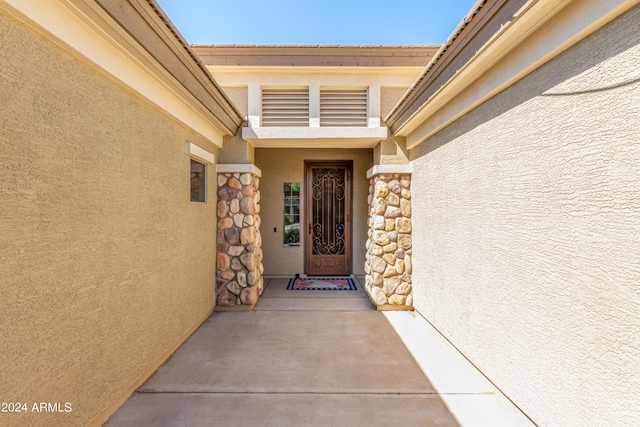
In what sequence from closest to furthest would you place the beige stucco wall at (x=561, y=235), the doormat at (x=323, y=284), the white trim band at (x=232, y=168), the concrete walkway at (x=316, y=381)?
the beige stucco wall at (x=561, y=235)
the concrete walkway at (x=316, y=381)
the white trim band at (x=232, y=168)
the doormat at (x=323, y=284)

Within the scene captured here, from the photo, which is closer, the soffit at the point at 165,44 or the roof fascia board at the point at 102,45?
the roof fascia board at the point at 102,45

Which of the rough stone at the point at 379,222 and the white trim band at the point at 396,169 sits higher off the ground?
the white trim band at the point at 396,169

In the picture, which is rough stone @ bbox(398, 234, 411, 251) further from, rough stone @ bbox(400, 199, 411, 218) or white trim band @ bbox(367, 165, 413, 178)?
white trim band @ bbox(367, 165, 413, 178)

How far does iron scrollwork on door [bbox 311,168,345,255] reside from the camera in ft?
22.9

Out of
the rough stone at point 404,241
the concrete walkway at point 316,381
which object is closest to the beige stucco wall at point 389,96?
the rough stone at point 404,241

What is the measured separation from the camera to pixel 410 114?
12.9 ft

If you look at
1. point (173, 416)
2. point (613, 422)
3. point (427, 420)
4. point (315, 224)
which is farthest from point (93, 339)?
point (315, 224)

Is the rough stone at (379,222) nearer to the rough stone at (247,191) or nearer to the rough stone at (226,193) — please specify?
the rough stone at (247,191)

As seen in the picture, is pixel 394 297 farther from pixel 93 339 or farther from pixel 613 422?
pixel 93 339

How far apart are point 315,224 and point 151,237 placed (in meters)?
4.39

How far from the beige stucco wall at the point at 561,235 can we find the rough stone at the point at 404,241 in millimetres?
1630

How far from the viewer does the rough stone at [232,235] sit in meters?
4.84

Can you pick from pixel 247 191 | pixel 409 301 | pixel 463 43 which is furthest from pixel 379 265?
pixel 463 43

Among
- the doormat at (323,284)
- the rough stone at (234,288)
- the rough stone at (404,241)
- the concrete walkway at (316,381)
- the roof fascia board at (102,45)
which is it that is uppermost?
the roof fascia board at (102,45)
